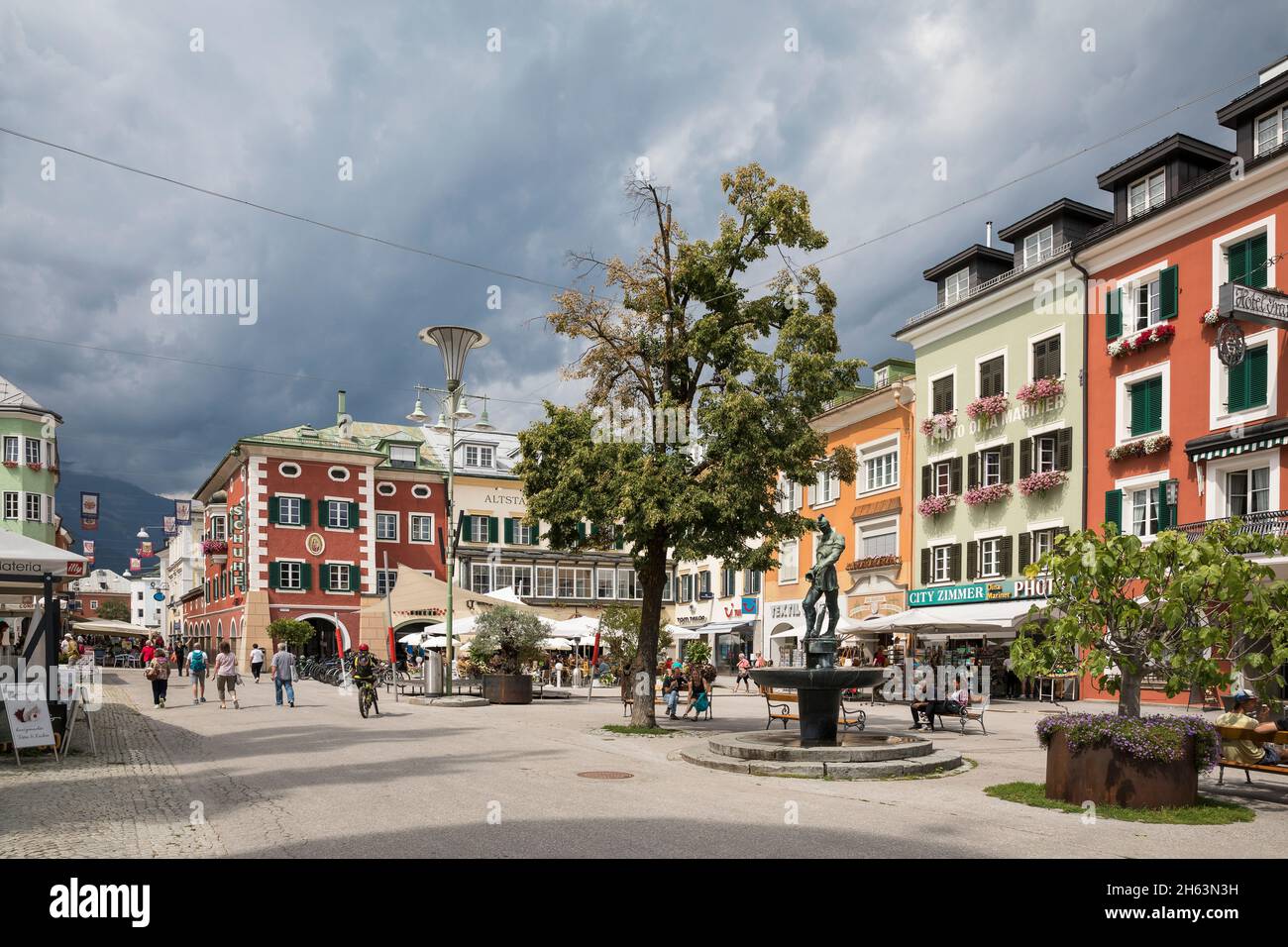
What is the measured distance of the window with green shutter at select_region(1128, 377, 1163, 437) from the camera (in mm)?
28828

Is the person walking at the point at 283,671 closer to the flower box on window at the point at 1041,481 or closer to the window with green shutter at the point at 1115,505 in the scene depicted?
the flower box on window at the point at 1041,481

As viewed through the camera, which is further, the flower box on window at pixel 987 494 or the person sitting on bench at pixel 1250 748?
the flower box on window at pixel 987 494

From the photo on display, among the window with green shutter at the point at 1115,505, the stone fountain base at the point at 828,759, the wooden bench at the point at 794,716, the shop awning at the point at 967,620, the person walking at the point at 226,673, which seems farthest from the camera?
the window with green shutter at the point at 1115,505

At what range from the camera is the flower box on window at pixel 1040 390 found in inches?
1256

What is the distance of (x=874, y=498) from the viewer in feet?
134

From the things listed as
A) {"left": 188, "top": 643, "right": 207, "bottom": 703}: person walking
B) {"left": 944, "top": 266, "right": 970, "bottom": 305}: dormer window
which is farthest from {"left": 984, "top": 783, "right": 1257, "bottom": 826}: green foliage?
{"left": 944, "top": 266, "right": 970, "bottom": 305}: dormer window

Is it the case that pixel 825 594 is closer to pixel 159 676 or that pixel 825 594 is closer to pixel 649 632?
pixel 649 632

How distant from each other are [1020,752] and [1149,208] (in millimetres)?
19475

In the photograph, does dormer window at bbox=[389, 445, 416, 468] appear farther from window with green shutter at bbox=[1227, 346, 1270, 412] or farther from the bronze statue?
the bronze statue

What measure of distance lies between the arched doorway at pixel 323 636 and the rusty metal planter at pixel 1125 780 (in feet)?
147

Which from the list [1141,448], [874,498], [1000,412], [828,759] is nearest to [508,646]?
[828,759]

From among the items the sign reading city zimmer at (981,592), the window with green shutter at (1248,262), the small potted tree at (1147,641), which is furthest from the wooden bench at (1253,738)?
the sign reading city zimmer at (981,592)

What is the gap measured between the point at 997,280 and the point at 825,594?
22.3m
